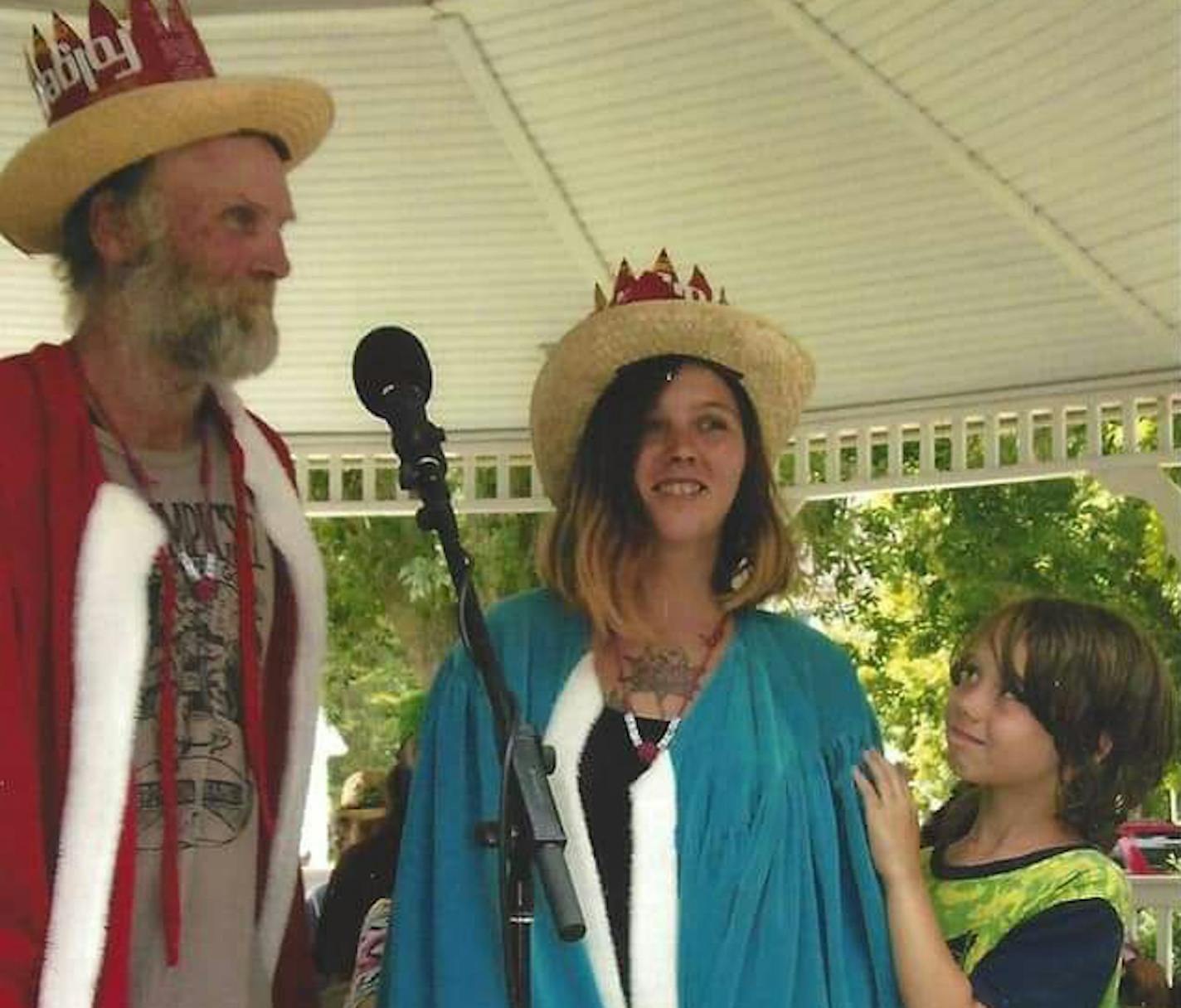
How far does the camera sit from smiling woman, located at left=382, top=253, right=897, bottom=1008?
106 inches

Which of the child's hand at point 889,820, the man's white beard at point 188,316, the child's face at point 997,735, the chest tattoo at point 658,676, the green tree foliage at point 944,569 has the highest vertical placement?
the green tree foliage at point 944,569

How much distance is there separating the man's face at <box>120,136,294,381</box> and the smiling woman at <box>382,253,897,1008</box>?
53 cm

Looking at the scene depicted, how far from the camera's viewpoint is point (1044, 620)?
115 inches

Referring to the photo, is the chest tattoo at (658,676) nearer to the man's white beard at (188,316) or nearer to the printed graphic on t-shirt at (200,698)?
the printed graphic on t-shirt at (200,698)

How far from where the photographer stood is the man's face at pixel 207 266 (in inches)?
106

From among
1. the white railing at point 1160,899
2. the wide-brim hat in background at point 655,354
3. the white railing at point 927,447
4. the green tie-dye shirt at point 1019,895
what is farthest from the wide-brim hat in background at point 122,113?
the white railing at point 1160,899

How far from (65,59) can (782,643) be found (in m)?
1.30

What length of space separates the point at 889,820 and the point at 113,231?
1.33 meters

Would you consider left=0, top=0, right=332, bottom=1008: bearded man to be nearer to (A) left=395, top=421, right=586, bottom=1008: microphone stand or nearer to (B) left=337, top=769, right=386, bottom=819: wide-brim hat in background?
(A) left=395, top=421, right=586, bottom=1008: microphone stand

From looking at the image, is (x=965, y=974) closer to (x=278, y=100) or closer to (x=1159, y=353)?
(x=278, y=100)

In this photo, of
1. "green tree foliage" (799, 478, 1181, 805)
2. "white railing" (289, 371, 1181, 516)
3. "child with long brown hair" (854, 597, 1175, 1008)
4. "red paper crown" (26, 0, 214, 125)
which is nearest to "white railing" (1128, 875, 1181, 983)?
"white railing" (289, 371, 1181, 516)

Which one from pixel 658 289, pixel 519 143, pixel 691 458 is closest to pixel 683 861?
pixel 691 458

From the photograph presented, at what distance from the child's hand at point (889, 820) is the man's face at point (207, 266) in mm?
1017

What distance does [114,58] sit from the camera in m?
2.75
